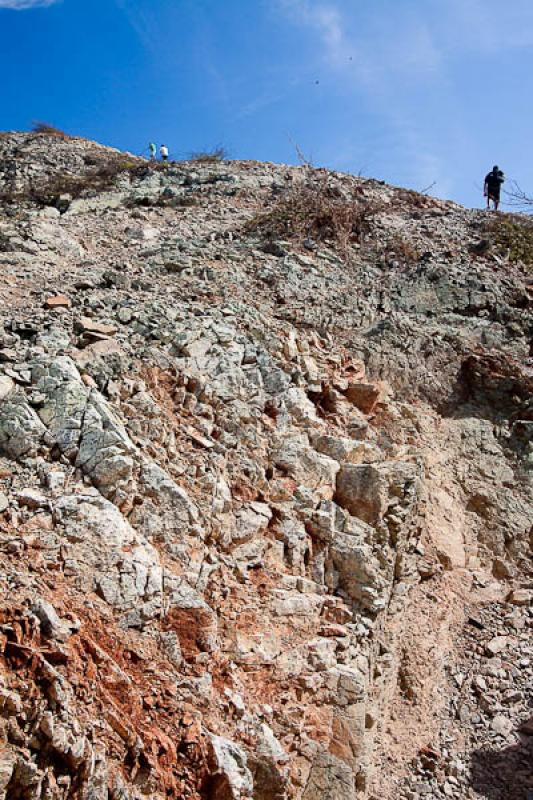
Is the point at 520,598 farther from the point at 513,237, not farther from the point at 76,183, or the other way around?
the point at 76,183

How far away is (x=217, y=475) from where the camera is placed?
7645mm

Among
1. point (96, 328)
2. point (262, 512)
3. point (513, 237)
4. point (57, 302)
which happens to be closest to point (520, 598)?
point (262, 512)

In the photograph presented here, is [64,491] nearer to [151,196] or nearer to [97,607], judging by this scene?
[97,607]

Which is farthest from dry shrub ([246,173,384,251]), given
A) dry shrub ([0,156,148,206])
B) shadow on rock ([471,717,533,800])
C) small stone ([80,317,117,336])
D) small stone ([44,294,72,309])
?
shadow on rock ([471,717,533,800])

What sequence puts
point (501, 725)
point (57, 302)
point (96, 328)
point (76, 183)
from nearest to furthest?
point (501, 725), point (96, 328), point (57, 302), point (76, 183)

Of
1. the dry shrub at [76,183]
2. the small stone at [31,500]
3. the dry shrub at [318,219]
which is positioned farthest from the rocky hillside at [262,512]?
the dry shrub at [76,183]

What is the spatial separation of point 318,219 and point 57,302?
8.03 m

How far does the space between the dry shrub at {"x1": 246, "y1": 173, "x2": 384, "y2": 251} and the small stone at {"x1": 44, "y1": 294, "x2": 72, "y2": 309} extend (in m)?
6.22

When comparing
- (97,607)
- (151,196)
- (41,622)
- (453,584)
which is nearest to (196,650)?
(97,607)

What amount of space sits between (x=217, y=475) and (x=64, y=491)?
2.07 meters

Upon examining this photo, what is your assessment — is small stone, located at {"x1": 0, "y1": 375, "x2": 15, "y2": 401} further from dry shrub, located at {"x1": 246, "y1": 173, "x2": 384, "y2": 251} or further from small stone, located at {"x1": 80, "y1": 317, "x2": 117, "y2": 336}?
dry shrub, located at {"x1": 246, "y1": 173, "x2": 384, "y2": 251}

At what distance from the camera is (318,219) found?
15156 millimetres

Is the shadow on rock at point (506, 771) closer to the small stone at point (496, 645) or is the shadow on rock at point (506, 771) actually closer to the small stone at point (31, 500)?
the small stone at point (496, 645)

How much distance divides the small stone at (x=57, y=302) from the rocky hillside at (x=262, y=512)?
8 centimetres
